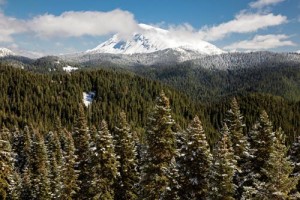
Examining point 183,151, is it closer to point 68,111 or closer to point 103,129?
point 103,129

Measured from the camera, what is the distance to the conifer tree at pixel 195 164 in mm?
28422

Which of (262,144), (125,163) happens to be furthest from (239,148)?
(125,163)

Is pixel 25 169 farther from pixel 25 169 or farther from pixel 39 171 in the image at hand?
pixel 39 171

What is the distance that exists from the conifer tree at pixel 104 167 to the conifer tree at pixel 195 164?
1136 cm

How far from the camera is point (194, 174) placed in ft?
94.1

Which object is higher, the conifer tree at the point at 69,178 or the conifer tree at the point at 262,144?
the conifer tree at the point at 262,144

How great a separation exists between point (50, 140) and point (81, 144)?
138ft

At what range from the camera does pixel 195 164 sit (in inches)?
1125

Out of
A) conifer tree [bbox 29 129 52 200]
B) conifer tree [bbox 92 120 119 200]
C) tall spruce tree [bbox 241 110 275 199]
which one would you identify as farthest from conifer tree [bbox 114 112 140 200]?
conifer tree [bbox 29 129 52 200]

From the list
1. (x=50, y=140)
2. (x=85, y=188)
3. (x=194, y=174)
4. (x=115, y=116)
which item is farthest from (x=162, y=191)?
(x=115, y=116)

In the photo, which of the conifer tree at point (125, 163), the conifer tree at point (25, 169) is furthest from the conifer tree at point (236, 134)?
the conifer tree at point (25, 169)

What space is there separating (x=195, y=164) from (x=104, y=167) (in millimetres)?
13106

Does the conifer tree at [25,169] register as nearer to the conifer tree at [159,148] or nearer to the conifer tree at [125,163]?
the conifer tree at [125,163]

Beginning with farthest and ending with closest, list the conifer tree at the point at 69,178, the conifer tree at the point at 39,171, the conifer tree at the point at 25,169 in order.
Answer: the conifer tree at the point at 25,169, the conifer tree at the point at 39,171, the conifer tree at the point at 69,178
